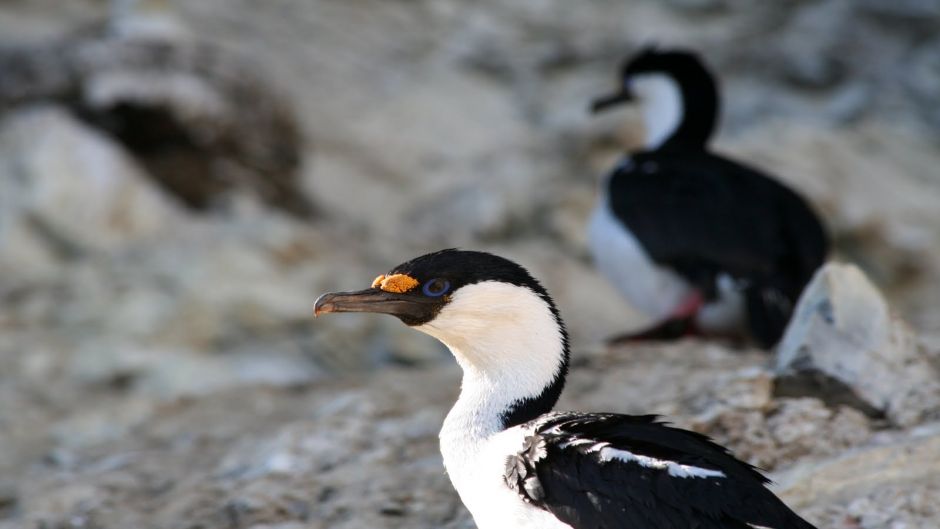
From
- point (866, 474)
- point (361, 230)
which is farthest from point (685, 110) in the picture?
point (866, 474)

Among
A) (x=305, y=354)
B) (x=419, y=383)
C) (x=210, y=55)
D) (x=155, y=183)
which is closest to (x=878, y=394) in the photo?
(x=419, y=383)

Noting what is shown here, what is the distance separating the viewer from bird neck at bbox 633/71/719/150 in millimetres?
6676

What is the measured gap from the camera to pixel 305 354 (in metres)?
6.70

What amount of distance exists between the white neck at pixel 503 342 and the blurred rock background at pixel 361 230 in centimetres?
66

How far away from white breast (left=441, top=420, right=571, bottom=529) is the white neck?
0.07 metres

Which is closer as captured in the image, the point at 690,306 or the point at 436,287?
the point at 436,287

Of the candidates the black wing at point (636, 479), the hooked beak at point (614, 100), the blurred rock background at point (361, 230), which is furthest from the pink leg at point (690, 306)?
the black wing at point (636, 479)

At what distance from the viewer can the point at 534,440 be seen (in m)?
2.99

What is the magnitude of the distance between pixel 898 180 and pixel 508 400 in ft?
21.5

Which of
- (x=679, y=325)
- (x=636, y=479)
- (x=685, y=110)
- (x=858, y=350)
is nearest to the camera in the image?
(x=636, y=479)

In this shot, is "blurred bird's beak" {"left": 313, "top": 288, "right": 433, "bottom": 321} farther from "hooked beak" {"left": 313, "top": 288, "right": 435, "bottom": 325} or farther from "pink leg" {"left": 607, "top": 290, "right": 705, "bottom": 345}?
"pink leg" {"left": 607, "top": 290, "right": 705, "bottom": 345}

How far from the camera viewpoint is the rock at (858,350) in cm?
402

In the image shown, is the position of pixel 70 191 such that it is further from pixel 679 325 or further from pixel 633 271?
pixel 679 325

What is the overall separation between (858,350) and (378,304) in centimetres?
166
